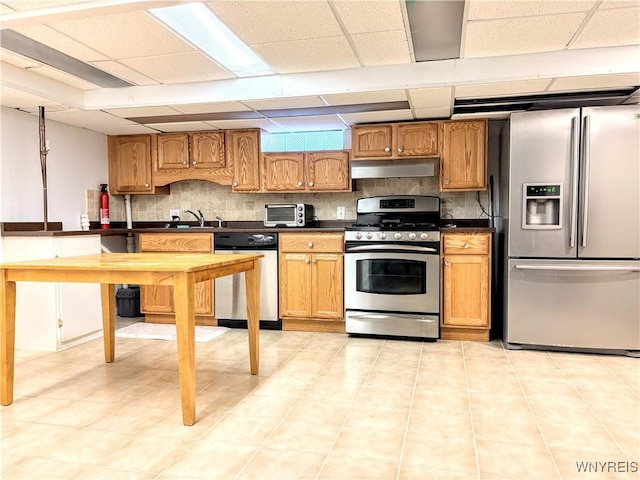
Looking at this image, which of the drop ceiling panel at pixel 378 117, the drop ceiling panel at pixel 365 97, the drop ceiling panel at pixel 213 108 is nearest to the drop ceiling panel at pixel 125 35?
the drop ceiling panel at pixel 213 108

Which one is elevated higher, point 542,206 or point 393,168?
point 393,168

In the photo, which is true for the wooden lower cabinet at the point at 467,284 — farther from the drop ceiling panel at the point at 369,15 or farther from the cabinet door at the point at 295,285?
the drop ceiling panel at the point at 369,15

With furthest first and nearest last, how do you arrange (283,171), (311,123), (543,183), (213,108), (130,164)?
1. (130,164)
2. (283,171)
3. (311,123)
4. (213,108)
5. (543,183)

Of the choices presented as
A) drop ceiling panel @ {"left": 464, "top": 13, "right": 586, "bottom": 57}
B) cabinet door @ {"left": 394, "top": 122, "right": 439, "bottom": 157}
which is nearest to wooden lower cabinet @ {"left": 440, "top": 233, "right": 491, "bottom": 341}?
cabinet door @ {"left": 394, "top": 122, "right": 439, "bottom": 157}

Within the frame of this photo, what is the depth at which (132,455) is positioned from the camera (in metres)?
2.08

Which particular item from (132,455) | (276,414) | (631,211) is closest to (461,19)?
(631,211)

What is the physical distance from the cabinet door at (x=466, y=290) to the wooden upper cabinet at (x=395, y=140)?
1043 millimetres

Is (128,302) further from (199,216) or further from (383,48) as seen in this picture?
(383,48)

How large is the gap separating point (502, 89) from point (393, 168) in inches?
49.0

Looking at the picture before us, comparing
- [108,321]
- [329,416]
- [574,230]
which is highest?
[574,230]

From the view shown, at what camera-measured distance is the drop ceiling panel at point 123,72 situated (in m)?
3.29

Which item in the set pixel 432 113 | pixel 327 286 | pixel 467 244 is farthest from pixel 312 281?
pixel 432 113

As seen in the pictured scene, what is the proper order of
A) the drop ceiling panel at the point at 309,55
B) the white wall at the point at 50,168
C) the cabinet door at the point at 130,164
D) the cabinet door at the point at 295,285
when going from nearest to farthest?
the drop ceiling panel at the point at 309,55, the white wall at the point at 50,168, the cabinet door at the point at 295,285, the cabinet door at the point at 130,164

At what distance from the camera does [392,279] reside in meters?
4.15
